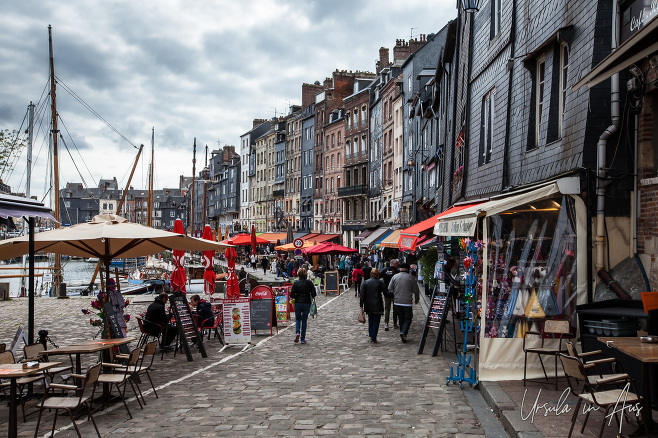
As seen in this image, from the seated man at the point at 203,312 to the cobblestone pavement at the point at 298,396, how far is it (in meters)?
0.52

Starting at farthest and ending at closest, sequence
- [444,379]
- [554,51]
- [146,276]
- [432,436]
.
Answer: [146,276] → [554,51] → [444,379] → [432,436]

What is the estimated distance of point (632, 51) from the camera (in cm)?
574

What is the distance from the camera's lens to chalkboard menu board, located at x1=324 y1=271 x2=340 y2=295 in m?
32.4

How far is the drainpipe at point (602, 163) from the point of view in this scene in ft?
33.0

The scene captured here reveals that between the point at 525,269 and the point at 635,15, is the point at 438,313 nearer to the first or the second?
the point at 525,269

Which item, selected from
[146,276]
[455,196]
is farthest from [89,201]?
[455,196]

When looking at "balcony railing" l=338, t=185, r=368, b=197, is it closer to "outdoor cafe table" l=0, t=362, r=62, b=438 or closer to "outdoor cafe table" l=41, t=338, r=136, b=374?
"outdoor cafe table" l=41, t=338, r=136, b=374

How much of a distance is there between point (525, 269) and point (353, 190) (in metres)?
53.0

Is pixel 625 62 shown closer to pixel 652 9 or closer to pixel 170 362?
pixel 652 9

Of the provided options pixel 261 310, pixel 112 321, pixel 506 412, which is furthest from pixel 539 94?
pixel 112 321

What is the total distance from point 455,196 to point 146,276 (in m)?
38.2

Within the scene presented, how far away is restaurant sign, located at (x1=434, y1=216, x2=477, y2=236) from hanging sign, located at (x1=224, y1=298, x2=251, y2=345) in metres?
4.90

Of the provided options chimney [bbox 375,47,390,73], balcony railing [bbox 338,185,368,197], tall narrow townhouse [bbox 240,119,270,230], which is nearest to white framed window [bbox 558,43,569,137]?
balcony railing [bbox 338,185,368,197]

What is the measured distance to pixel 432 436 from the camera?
730 cm
